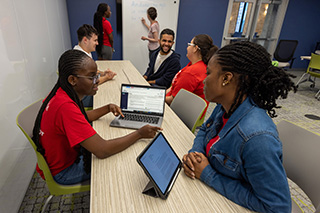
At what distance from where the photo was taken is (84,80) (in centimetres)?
122

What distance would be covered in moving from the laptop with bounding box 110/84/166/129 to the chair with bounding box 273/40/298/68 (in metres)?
5.44

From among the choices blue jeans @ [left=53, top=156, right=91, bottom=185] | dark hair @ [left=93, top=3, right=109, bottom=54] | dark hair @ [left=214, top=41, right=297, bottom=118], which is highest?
dark hair @ [left=93, top=3, right=109, bottom=54]

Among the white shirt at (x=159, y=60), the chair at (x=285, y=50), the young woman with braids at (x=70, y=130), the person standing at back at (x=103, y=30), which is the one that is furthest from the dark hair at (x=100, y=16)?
the chair at (x=285, y=50)

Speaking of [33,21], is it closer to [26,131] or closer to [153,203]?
[26,131]

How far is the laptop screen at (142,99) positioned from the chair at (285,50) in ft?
17.8

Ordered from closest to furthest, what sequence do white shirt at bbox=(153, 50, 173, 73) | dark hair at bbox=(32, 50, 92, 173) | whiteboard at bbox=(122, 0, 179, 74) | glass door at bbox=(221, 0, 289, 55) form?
1. dark hair at bbox=(32, 50, 92, 173)
2. white shirt at bbox=(153, 50, 173, 73)
3. whiteboard at bbox=(122, 0, 179, 74)
4. glass door at bbox=(221, 0, 289, 55)

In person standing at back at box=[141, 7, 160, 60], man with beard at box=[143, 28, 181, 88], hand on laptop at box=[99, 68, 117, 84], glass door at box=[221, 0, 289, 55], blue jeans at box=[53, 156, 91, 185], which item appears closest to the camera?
blue jeans at box=[53, 156, 91, 185]

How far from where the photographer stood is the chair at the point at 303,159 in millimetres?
1149

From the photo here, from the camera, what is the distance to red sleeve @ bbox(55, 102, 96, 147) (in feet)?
3.44

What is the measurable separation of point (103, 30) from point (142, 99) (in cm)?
303

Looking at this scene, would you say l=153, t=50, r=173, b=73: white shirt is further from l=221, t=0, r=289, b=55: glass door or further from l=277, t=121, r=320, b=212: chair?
l=221, t=0, r=289, b=55: glass door

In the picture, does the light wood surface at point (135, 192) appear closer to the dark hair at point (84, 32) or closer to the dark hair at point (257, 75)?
the dark hair at point (257, 75)

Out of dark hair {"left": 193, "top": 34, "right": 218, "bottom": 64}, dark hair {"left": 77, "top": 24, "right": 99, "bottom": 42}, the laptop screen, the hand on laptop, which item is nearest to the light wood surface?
the laptop screen

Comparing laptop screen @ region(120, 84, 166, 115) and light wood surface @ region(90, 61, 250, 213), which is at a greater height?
laptop screen @ region(120, 84, 166, 115)
